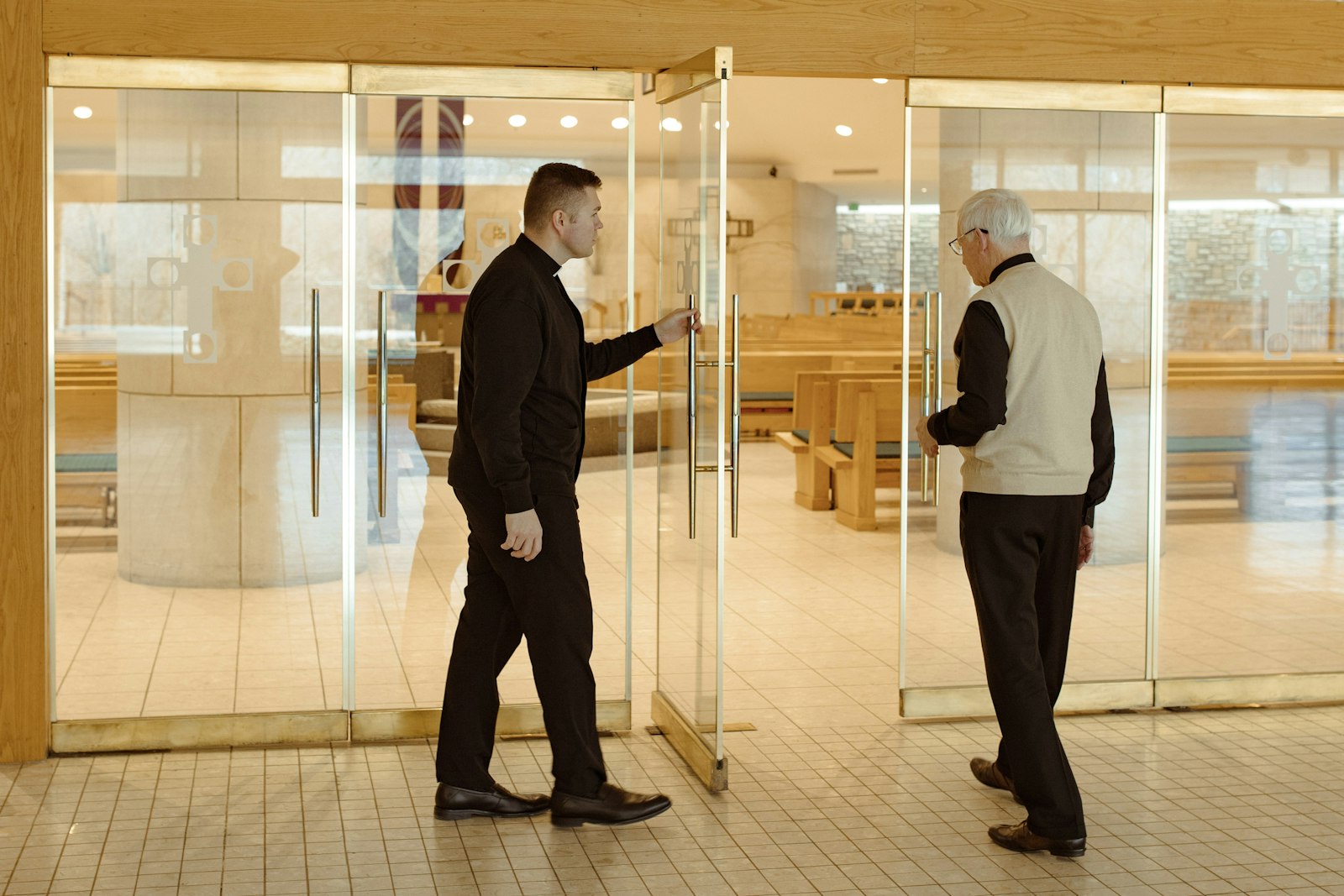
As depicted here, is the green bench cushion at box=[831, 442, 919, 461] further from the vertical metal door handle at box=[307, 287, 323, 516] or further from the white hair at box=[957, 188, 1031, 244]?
the white hair at box=[957, 188, 1031, 244]

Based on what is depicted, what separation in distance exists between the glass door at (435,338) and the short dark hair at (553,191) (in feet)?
1.64

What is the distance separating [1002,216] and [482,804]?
1875mm

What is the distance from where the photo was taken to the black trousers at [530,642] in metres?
3.59

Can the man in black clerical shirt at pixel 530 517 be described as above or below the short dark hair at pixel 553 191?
below

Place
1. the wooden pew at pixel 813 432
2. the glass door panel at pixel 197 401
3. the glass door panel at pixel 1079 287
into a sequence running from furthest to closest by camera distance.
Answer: the wooden pew at pixel 813 432
the glass door panel at pixel 1079 287
the glass door panel at pixel 197 401

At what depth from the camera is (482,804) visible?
3736 mm

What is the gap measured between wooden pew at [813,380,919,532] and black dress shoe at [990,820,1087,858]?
5214 mm

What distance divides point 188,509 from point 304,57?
1.29 meters

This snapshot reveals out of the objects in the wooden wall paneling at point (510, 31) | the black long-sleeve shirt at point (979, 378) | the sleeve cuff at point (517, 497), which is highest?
the wooden wall paneling at point (510, 31)

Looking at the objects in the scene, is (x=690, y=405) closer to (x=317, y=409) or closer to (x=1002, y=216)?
(x=1002, y=216)

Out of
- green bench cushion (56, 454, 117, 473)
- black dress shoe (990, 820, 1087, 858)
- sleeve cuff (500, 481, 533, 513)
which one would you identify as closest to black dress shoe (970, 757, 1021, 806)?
black dress shoe (990, 820, 1087, 858)

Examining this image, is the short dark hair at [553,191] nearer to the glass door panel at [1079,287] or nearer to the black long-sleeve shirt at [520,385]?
the black long-sleeve shirt at [520,385]

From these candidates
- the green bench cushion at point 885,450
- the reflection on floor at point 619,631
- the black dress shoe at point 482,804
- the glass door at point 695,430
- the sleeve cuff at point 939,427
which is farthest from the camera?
the green bench cushion at point 885,450

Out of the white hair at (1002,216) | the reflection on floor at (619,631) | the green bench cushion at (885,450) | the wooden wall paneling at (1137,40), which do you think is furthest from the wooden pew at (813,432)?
the white hair at (1002,216)
